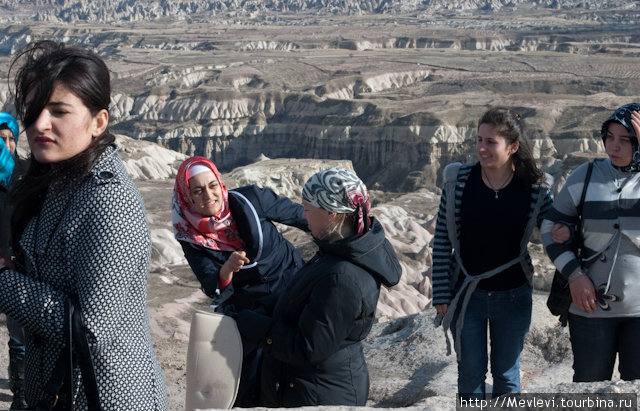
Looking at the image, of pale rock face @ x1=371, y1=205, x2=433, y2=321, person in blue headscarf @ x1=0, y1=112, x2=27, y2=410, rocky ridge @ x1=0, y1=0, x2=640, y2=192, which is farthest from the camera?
rocky ridge @ x1=0, y1=0, x2=640, y2=192

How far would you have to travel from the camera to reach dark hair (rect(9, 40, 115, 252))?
243cm

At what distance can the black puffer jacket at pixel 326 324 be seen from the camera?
3.01 m

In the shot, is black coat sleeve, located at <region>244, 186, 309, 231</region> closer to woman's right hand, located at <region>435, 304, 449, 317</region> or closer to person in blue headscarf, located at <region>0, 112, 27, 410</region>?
woman's right hand, located at <region>435, 304, 449, 317</region>

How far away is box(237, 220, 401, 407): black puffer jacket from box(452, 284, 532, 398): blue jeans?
111 centimetres

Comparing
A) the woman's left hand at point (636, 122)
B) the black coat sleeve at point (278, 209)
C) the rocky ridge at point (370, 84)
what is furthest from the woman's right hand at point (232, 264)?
the rocky ridge at point (370, 84)

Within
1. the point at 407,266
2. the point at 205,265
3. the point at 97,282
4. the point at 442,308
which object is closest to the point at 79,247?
the point at 97,282

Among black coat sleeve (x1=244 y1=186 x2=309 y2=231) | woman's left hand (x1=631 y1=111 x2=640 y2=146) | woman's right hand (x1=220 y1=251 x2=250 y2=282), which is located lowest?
woman's right hand (x1=220 y1=251 x2=250 y2=282)

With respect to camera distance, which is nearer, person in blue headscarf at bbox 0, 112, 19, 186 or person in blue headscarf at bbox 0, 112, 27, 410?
person in blue headscarf at bbox 0, 112, 27, 410

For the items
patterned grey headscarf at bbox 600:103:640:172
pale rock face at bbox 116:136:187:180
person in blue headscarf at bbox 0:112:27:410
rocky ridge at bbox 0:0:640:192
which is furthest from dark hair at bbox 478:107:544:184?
rocky ridge at bbox 0:0:640:192

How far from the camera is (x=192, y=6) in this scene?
556 feet

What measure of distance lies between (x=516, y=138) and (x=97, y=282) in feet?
8.56

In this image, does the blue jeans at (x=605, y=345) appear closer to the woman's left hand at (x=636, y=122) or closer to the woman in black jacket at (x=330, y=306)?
the woman's left hand at (x=636, y=122)

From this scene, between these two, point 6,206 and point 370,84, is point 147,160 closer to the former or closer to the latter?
point 6,206

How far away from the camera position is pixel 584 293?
3877 millimetres
